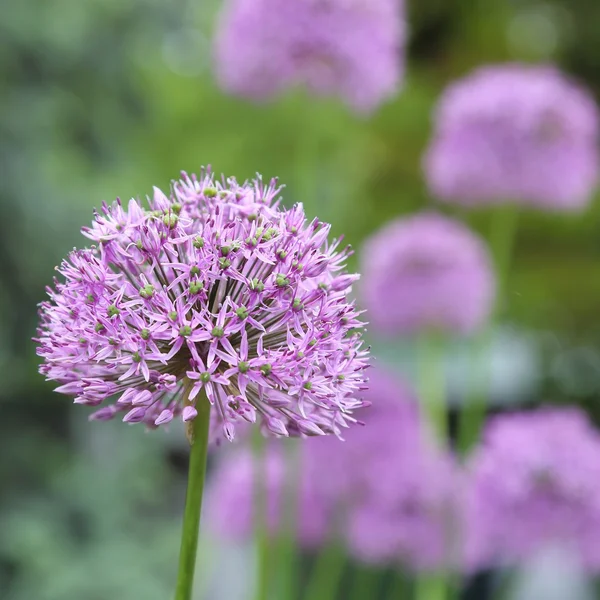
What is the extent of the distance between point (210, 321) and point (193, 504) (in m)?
0.19

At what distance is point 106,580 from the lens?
3930 mm

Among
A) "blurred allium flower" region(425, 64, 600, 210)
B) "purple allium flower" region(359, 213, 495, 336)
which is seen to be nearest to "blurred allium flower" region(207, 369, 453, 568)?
"purple allium flower" region(359, 213, 495, 336)

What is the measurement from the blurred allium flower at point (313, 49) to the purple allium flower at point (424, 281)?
1.74 ft

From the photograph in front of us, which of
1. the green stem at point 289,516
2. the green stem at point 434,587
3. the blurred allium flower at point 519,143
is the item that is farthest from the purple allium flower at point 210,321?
the blurred allium flower at point 519,143

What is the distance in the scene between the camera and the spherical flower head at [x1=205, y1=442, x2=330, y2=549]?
2.16 metres

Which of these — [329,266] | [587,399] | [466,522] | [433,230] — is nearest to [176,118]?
[587,399]

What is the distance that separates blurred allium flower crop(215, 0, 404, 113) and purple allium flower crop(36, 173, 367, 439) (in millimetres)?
1071

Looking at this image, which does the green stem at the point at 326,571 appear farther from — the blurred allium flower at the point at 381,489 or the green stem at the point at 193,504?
the green stem at the point at 193,504

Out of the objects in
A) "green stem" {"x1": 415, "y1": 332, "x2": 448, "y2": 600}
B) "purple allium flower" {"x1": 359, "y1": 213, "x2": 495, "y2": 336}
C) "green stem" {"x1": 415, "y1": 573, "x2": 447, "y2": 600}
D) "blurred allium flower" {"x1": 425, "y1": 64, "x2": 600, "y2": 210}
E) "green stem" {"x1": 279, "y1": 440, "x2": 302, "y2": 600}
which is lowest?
"green stem" {"x1": 415, "y1": 573, "x2": 447, "y2": 600}

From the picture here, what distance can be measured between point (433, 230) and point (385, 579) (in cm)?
241

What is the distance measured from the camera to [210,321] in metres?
0.88

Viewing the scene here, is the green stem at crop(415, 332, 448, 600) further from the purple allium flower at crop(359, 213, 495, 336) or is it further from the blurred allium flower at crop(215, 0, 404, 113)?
the blurred allium flower at crop(215, 0, 404, 113)

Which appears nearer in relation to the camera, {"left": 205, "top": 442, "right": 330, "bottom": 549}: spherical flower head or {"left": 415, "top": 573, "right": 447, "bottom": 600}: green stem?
{"left": 415, "top": 573, "right": 447, "bottom": 600}: green stem

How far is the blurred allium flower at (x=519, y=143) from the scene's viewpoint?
2.16 m
